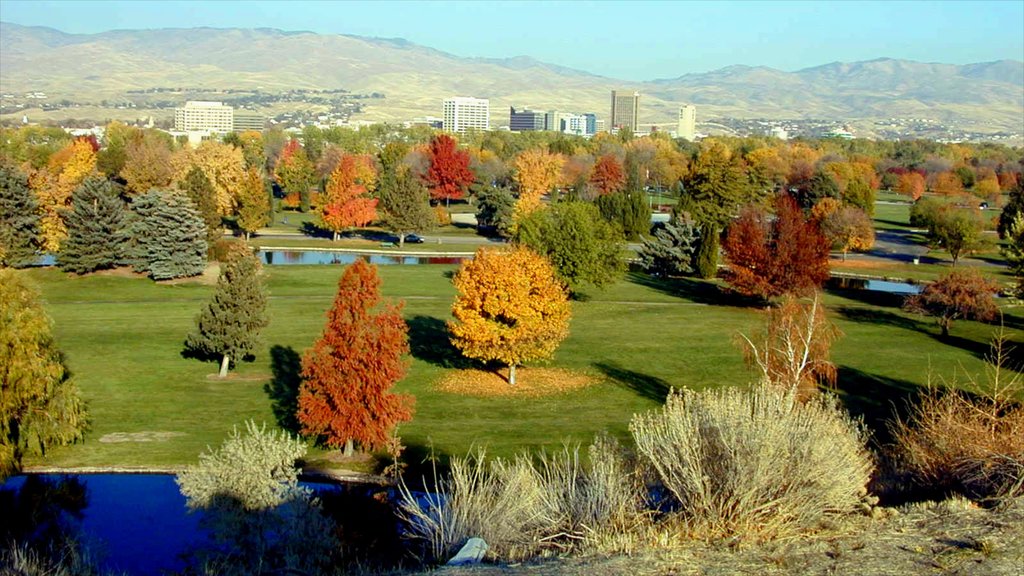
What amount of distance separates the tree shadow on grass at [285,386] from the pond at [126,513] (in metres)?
5.02

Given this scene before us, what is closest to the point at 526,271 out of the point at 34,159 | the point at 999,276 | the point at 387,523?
the point at 387,523

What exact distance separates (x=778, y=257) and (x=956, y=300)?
8142mm

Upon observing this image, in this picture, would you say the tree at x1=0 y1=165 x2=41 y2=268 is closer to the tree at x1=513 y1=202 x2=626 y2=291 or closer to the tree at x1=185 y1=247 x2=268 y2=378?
the tree at x1=185 y1=247 x2=268 y2=378

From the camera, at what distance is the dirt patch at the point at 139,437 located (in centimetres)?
2852

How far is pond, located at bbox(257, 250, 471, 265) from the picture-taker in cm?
6600

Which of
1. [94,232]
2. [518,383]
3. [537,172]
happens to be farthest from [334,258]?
[518,383]

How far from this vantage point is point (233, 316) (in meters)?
34.9

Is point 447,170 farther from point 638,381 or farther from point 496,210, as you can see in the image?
point 638,381

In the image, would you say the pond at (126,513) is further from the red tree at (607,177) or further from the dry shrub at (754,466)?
the red tree at (607,177)

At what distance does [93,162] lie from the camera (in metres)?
89.6

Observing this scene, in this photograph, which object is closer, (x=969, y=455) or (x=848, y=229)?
(x=969, y=455)

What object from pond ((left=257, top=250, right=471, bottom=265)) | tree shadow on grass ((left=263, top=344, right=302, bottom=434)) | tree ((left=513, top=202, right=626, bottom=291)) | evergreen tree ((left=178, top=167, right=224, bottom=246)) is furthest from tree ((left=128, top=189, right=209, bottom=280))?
tree shadow on grass ((left=263, top=344, right=302, bottom=434))

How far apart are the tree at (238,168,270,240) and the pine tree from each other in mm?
15984

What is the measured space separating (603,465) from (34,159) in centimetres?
9417
